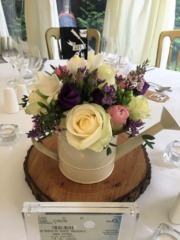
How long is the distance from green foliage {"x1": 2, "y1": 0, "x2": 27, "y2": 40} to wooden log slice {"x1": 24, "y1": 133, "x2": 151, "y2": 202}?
2.64 m

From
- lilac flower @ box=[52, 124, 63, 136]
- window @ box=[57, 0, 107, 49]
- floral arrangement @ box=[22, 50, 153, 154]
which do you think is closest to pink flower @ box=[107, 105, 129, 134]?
floral arrangement @ box=[22, 50, 153, 154]

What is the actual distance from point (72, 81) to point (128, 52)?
2.28 ft

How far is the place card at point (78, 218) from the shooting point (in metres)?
0.34

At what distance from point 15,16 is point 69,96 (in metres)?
2.85

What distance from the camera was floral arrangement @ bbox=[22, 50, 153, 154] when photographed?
1.15 feet

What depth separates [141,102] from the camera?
41 cm

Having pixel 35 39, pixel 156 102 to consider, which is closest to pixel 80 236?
pixel 156 102

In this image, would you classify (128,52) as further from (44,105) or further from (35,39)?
(35,39)

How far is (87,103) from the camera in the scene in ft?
1.24

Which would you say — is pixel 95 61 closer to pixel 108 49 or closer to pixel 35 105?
pixel 35 105

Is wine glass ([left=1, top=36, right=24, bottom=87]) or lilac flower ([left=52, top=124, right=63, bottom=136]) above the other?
wine glass ([left=1, top=36, right=24, bottom=87])

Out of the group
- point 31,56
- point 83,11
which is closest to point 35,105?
point 31,56

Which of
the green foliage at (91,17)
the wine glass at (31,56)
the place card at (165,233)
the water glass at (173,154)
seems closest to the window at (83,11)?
the green foliage at (91,17)

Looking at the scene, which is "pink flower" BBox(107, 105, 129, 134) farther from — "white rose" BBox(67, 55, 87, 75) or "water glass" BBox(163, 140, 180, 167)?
"water glass" BBox(163, 140, 180, 167)
